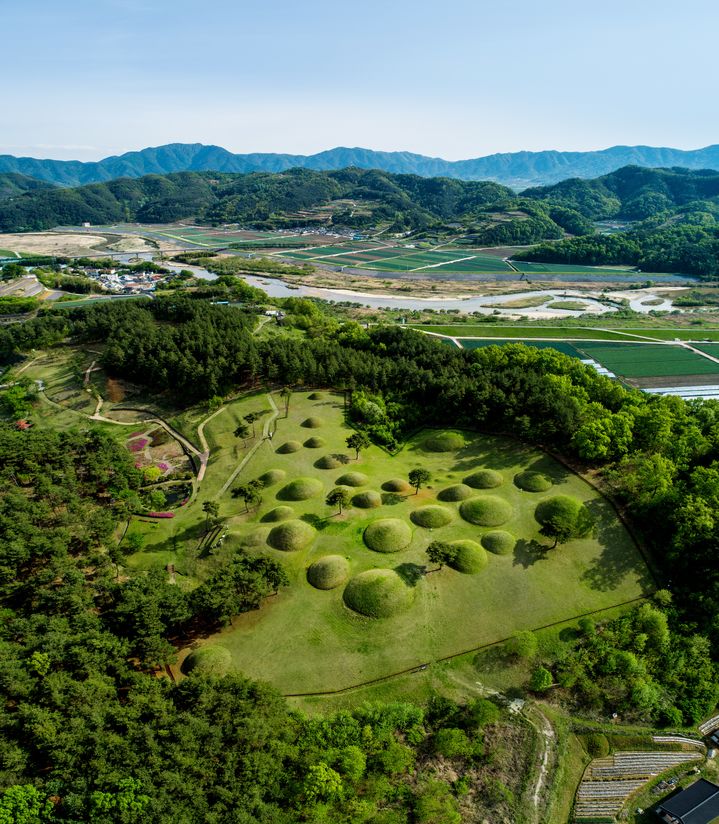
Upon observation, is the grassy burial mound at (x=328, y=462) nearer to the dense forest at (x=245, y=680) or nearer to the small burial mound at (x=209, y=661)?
the dense forest at (x=245, y=680)

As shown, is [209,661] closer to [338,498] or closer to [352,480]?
[338,498]

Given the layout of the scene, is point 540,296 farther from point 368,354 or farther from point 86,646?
point 86,646

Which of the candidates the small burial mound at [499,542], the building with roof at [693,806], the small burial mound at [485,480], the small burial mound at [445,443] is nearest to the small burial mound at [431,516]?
the small burial mound at [499,542]

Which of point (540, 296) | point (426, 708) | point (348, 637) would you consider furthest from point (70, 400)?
point (540, 296)

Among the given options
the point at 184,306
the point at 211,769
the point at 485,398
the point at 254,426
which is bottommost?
the point at 211,769

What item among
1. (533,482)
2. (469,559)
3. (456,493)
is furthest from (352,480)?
(533,482)

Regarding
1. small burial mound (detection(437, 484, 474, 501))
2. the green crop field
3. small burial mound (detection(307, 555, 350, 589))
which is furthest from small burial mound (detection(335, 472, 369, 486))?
small burial mound (detection(307, 555, 350, 589))
